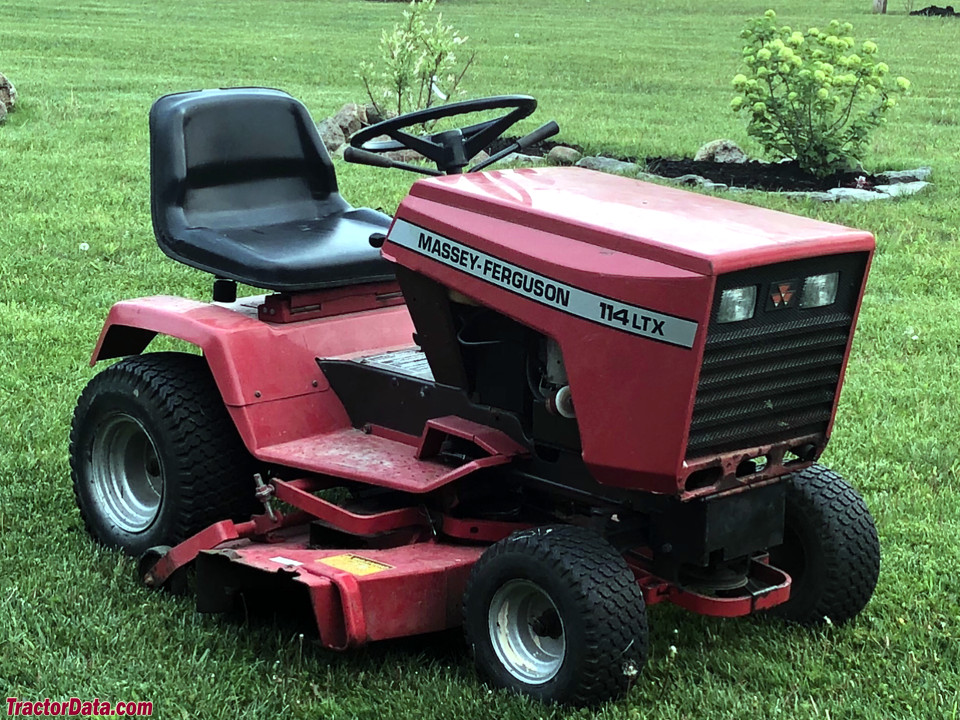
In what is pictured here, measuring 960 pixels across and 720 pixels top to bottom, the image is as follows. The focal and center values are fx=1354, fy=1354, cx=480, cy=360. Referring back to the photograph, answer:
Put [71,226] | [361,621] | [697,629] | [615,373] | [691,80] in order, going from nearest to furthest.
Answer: [615,373], [361,621], [697,629], [71,226], [691,80]

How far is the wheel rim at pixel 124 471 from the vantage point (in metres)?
4.03

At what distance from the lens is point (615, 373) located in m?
2.91

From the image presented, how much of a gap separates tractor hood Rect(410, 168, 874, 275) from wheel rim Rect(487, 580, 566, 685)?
32.0 inches

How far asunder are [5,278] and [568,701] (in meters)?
4.90

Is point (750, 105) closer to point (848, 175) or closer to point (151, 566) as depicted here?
point (848, 175)

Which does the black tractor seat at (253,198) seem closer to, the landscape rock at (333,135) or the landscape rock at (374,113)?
the landscape rock at (333,135)

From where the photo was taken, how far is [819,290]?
301 centimetres

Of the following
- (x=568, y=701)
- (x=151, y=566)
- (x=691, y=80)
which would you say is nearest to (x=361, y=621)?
(x=568, y=701)

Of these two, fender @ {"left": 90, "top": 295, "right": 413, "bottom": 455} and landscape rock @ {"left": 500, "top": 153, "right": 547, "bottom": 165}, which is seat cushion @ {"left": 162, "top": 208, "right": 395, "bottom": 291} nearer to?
fender @ {"left": 90, "top": 295, "right": 413, "bottom": 455}

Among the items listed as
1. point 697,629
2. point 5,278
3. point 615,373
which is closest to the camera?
point 615,373

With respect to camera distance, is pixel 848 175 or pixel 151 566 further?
pixel 848 175

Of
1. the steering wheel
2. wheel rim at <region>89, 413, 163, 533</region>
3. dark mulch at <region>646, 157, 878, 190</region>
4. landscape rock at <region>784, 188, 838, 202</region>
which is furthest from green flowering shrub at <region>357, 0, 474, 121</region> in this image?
wheel rim at <region>89, 413, 163, 533</region>

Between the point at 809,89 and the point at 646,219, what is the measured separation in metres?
7.27

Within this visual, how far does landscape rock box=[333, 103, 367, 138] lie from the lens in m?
11.4
